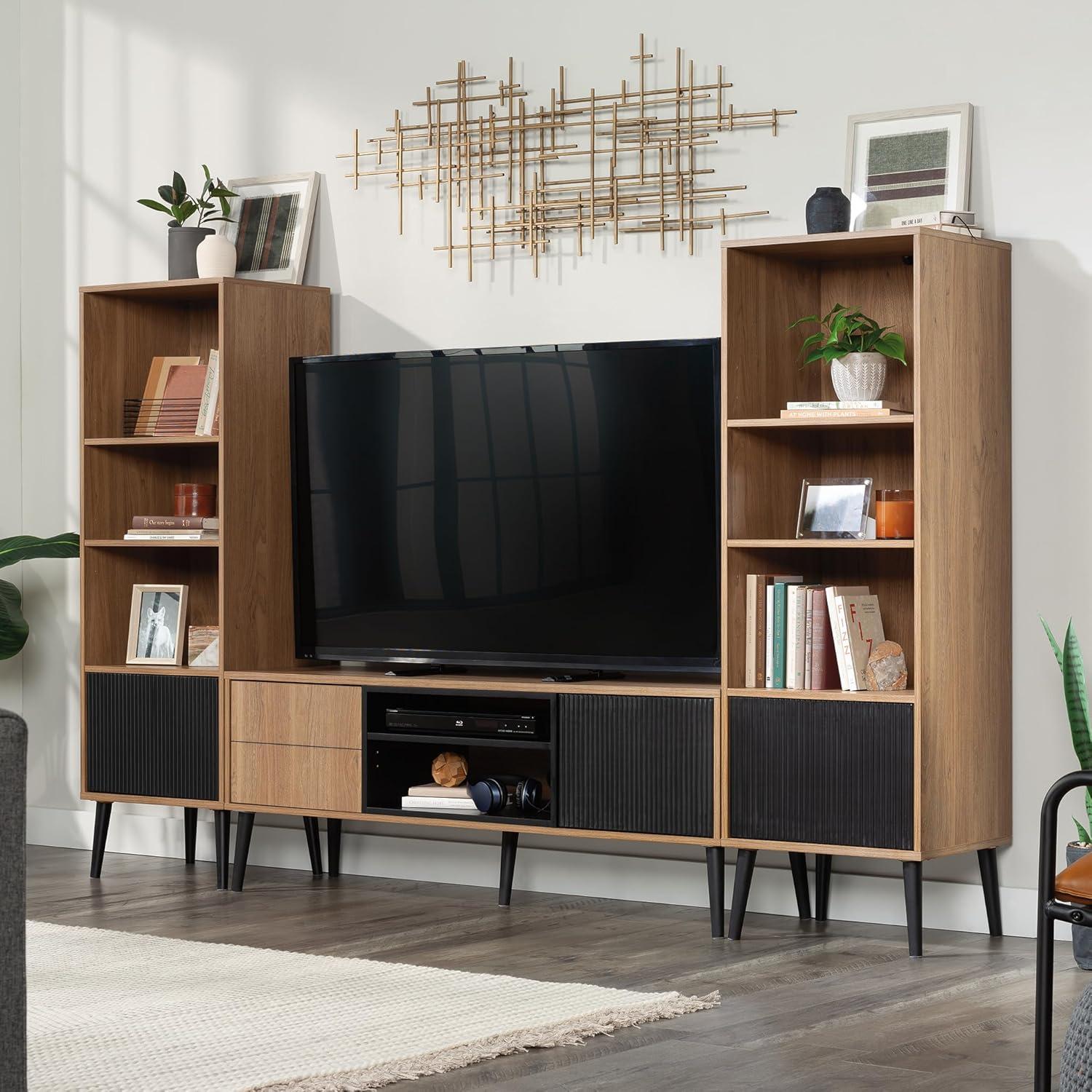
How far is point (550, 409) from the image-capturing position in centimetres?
468

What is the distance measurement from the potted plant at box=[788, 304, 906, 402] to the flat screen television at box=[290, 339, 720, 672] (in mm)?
328

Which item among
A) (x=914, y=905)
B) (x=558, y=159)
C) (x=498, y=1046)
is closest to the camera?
(x=498, y=1046)

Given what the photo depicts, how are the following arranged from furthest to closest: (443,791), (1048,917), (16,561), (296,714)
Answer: (16,561)
(296,714)
(443,791)
(1048,917)

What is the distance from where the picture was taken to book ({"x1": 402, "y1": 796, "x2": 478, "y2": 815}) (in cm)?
469

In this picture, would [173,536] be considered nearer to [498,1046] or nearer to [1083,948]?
[498,1046]

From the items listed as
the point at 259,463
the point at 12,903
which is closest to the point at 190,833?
the point at 259,463

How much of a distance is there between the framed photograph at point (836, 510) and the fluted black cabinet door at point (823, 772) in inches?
16.3

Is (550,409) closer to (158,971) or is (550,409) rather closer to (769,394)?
(769,394)

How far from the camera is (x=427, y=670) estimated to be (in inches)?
195

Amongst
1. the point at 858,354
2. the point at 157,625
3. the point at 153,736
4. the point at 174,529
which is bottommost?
the point at 153,736

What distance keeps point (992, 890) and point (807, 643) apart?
0.74m

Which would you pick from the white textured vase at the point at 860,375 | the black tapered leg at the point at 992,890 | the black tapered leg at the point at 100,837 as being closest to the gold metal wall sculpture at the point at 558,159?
the white textured vase at the point at 860,375

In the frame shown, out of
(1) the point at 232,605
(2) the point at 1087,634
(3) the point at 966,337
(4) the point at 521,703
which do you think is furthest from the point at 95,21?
(2) the point at 1087,634

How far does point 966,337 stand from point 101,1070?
98.5 inches
